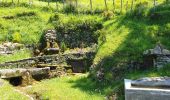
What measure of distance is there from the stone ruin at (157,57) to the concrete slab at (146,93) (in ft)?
13.2

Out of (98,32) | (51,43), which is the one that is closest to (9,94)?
(51,43)

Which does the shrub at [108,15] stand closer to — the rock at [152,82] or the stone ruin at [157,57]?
the stone ruin at [157,57]

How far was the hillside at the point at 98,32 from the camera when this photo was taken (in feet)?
90.9

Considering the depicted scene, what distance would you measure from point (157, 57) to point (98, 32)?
1013 centimetres

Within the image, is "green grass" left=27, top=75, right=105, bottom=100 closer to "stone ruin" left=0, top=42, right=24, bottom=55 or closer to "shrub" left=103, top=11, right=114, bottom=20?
"stone ruin" left=0, top=42, right=24, bottom=55

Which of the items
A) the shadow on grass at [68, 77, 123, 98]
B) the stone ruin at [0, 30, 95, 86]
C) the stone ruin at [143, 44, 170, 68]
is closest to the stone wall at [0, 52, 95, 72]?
the stone ruin at [0, 30, 95, 86]

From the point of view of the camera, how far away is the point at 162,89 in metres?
24.1

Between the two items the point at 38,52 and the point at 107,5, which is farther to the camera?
the point at 107,5

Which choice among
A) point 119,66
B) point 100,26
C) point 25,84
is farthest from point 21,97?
point 100,26

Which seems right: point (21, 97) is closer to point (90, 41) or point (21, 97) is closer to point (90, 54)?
point (90, 54)

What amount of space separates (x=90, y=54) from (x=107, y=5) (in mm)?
10145

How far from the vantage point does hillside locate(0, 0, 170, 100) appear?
90.9ft

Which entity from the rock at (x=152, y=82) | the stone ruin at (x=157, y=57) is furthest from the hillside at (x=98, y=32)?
the rock at (x=152, y=82)

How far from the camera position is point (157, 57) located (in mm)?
28000
